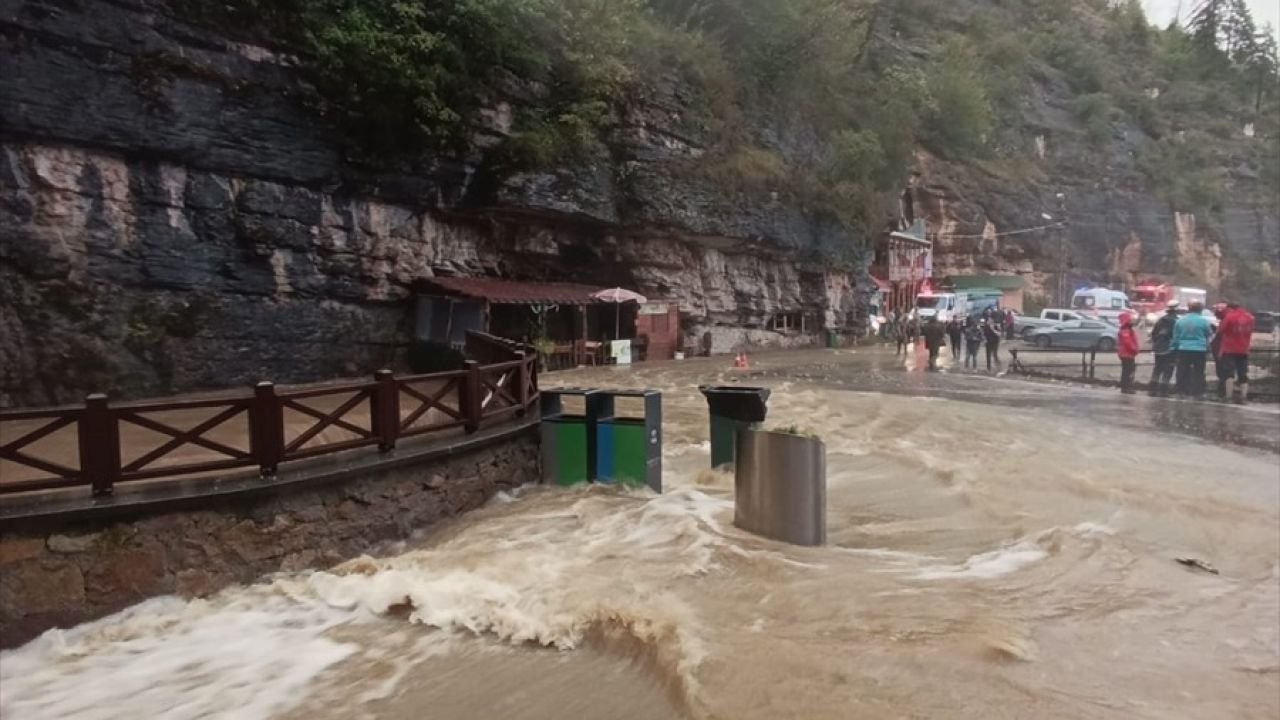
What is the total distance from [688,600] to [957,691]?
7.72 ft

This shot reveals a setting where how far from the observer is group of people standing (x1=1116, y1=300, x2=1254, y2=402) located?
16.6m

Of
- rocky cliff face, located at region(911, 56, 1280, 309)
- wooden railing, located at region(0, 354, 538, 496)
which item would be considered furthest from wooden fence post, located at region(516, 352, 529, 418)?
rocky cliff face, located at region(911, 56, 1280, 309)

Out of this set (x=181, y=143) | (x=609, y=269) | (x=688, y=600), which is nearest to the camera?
(x=688, y=600)

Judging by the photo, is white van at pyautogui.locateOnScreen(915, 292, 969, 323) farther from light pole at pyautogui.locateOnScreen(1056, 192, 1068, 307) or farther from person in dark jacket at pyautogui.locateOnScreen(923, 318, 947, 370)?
light pole at pyautogui.locateOnScreen(1056, 192, 1068, 307)

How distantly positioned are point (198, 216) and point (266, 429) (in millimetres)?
12685

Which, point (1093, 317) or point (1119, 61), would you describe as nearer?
point (1093, 317)

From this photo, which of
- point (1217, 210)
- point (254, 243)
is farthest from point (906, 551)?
point (1217, 210)

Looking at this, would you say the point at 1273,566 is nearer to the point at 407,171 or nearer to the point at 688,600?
the point at 688,600

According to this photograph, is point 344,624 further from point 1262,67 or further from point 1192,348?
point 1262,67

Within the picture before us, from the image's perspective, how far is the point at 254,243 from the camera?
1858cm

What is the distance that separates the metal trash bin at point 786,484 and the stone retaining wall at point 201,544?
3.51 metres

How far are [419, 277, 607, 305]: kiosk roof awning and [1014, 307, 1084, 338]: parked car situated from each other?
21345 mm

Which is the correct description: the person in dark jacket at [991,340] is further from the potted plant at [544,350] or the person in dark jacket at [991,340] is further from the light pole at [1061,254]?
the light pole at [1061,254]

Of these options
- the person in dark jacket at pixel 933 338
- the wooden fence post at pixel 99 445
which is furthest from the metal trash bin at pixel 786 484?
the person in dark jacket at pixel 933 338
